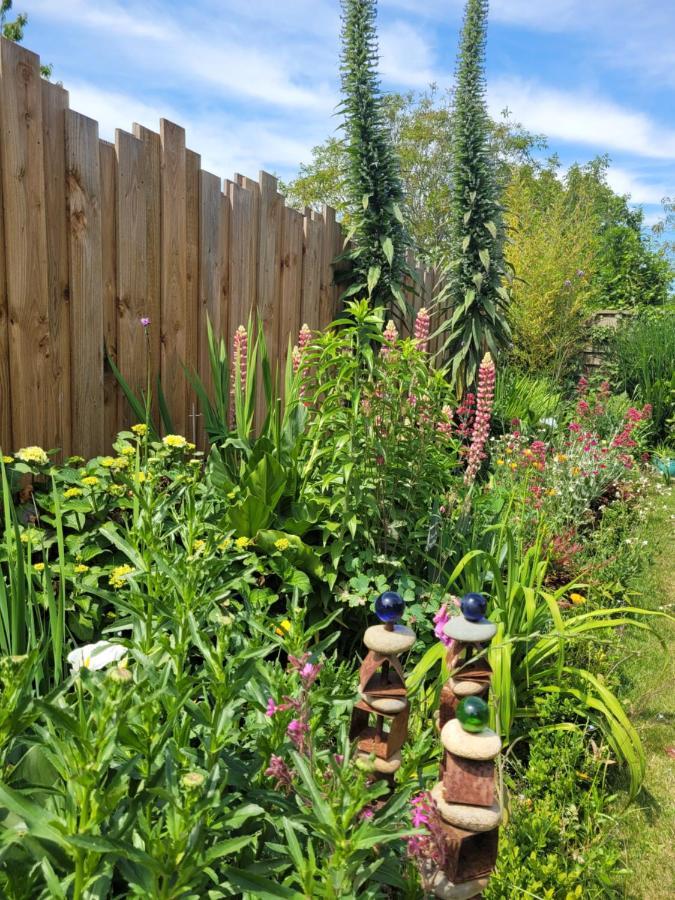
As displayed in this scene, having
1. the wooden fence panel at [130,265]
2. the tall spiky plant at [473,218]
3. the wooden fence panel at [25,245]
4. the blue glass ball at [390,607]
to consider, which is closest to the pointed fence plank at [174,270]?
the wooden fence panel at [130,265]

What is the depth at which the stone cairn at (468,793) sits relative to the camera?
1.20m

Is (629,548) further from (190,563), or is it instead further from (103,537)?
(190,563)

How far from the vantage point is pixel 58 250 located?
281 cm

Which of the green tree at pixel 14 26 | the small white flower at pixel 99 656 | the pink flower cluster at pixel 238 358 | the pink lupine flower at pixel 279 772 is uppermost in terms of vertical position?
the green tree at pixel 14 26

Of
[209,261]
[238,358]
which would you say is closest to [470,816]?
[238,358]

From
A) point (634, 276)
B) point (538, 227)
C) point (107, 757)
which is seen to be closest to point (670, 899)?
point (107, 757)

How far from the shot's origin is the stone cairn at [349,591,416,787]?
132cm

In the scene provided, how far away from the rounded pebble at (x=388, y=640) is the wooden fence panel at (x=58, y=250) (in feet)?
6.69

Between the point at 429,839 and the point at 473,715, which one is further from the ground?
the point at 473,715

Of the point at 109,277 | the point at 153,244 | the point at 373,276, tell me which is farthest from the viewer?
the point at 373,276

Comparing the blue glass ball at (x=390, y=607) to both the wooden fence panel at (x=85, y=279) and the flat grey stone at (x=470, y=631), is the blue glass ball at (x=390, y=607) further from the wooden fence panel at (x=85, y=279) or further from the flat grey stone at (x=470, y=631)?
the wooden fence panel at (x=85, y=279)

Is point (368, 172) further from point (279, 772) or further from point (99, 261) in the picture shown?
point (279, 772)

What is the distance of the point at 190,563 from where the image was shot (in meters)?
1.46

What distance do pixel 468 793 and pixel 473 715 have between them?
0.16 metres
